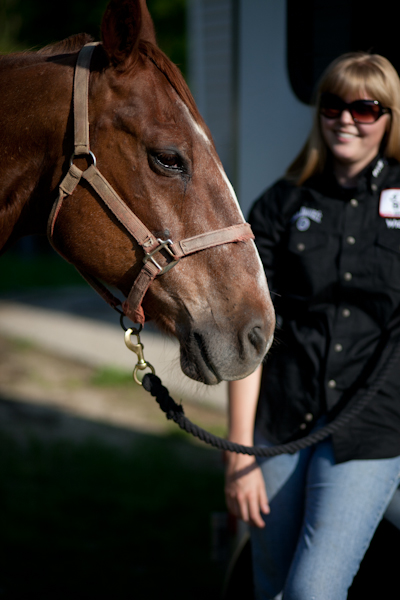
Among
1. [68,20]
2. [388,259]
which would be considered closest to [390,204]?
[388,259]

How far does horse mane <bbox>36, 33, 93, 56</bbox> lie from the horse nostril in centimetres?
102

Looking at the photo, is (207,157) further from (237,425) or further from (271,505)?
(271,505)

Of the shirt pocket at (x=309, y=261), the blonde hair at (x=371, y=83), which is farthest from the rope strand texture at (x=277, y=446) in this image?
the blonde hair at (x=371, y=83)

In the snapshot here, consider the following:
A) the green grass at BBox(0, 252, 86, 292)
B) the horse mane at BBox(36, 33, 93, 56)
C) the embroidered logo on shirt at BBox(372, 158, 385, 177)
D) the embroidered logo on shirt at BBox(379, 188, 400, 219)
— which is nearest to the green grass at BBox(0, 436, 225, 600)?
the embroidered logo on shirt at BBox(379, 188, 400, 219)

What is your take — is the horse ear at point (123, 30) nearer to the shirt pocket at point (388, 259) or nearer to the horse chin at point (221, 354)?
the horse chin at point (221, 354)

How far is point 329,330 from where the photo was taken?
1.71m

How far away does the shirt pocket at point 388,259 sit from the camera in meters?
1.68

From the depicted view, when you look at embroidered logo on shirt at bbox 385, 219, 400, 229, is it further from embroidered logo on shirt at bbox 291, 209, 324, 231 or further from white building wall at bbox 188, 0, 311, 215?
white building wall at bbox 188, 0, 311, 215

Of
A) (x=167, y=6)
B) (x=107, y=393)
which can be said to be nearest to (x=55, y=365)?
(x=107, y=393)

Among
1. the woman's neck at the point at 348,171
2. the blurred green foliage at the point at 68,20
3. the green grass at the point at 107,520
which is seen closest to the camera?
the woman's neck at the point at 348,171

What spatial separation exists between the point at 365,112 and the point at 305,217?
1.29 ft

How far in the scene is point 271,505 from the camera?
5.49ft

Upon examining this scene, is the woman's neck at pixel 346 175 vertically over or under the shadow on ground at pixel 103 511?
over

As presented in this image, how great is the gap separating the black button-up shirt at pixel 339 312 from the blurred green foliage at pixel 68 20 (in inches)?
651
